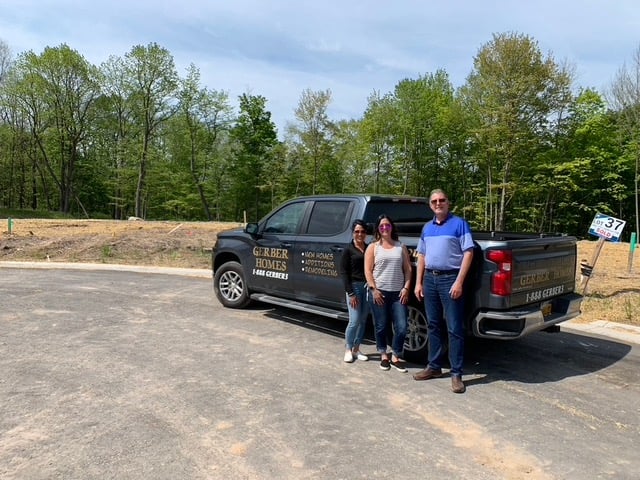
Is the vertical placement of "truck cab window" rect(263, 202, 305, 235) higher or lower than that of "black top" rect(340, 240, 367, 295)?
higher

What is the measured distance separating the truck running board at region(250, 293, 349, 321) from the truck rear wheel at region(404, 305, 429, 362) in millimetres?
832

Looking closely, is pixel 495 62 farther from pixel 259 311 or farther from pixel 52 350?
pixel 52 350

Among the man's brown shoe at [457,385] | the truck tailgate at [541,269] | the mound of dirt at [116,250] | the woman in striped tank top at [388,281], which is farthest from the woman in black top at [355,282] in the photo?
the mound of dirt at [116,250]

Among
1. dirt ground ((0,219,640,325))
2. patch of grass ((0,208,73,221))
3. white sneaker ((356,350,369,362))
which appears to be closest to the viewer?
white sneaker ((356,350,369,362))

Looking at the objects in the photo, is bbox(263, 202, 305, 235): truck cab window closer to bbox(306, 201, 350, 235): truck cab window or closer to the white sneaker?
bbox(306, 201, 350, 235): truck cab window

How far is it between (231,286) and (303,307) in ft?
6.37

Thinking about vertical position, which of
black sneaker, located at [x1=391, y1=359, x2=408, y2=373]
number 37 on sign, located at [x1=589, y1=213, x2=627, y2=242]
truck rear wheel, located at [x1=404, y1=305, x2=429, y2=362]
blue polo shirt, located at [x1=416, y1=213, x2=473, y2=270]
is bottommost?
black sneaker, located at [x1=391, y1=359, x2=408, y2=373]

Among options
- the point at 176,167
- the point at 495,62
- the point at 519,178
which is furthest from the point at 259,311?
the point at 176,167

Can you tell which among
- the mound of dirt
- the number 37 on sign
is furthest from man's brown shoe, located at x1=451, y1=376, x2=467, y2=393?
the mound of dirt

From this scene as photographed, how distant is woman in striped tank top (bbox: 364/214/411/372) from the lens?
494cm

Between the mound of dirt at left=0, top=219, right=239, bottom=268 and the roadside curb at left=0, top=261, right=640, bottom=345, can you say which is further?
the mound of dirt at left=0, top=219, right=239, bottom=268

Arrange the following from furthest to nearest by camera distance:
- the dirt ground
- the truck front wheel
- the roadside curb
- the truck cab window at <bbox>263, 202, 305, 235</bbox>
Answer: the dirt ground, the truck front wheel, the truck cab window at <bbox>263, 202, 305, 235</bbox>, the roadside curb

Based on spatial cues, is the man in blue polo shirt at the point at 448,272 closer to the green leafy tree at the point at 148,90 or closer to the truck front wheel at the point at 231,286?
the truck front wheel at the point at 231,286

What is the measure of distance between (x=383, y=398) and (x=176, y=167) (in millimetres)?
49697
